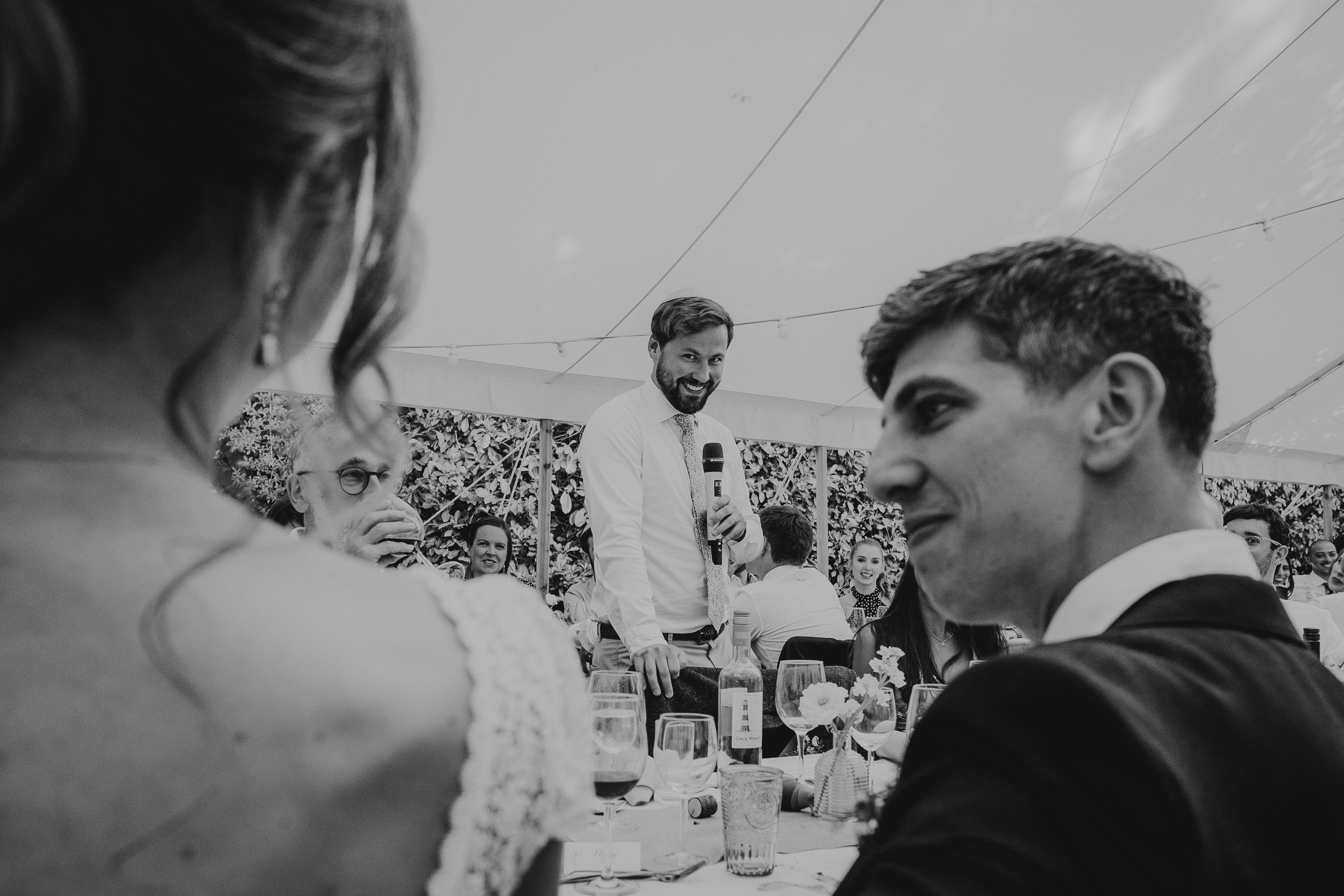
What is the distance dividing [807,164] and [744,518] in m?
2.54

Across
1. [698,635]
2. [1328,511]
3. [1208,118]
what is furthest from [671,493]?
[1328,511]

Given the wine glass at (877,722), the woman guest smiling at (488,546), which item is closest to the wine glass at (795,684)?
the wine glass at (877,722)

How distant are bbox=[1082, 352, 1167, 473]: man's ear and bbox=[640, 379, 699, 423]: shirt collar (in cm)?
254

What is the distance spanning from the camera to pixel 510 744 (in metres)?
0.53

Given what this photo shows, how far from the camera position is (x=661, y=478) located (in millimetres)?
3529

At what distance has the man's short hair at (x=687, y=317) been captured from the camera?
354 centimetres

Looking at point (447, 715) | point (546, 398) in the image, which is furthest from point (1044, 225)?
point (447, 715)

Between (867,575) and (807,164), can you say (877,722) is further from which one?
(867,575)

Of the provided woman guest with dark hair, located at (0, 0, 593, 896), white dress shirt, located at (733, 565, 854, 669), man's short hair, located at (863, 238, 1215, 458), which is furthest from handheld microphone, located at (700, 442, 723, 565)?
woman guest with dark hair, located at (0, 0, 593, 896)

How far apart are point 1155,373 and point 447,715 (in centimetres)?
97

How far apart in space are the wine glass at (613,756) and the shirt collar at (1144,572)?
817 mm

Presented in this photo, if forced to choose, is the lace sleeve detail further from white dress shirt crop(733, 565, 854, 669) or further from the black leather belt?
white dress shirt crop(733, 565, 854, 669)

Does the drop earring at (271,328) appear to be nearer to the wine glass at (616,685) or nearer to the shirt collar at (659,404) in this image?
the wine glass at (616,685)

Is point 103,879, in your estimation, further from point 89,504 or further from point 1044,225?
point 1044,225
